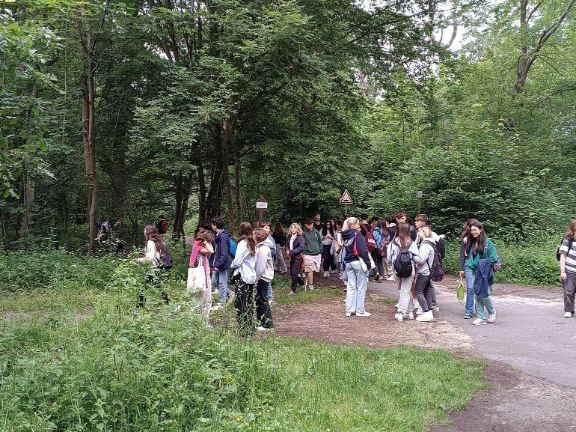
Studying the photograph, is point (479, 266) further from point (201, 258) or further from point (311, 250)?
point (201, 258)

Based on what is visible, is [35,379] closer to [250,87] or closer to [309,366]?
[309,366]

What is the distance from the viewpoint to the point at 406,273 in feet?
30.2

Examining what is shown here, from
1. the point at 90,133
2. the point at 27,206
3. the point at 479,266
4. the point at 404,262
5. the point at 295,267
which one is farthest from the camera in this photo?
the point at 27,206

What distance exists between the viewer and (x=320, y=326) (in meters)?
8.93

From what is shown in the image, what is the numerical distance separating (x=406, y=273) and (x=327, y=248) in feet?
19.6

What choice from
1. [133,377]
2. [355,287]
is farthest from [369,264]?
[133,377]

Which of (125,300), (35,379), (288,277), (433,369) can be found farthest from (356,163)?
(35,379)

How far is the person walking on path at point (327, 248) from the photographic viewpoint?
14961 millimetres

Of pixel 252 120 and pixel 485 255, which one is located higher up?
pixel 252 120

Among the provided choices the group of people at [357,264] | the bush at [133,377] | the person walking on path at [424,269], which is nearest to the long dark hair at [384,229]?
the group of people at [357,264]

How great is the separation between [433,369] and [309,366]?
62.5 inches

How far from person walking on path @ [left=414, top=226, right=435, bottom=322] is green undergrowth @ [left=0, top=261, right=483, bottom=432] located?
10.0 ft

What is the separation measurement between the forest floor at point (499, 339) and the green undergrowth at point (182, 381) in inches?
14.7

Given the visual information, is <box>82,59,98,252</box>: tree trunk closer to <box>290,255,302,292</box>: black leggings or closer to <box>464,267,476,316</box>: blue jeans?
<box>290,255,302,292</box>: black leggings
